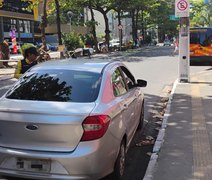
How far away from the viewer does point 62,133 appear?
4.59 metres

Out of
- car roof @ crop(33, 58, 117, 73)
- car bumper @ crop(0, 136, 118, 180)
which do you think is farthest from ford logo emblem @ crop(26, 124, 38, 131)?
car roof @ crop(33, 58, 117, 73)

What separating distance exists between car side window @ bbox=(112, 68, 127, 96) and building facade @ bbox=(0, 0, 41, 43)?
6353cm

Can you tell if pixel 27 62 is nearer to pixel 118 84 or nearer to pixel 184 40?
pixel 118 84

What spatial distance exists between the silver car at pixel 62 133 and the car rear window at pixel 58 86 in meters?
0.01

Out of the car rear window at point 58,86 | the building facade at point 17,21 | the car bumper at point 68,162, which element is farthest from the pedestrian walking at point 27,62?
the building facade at point 17,21

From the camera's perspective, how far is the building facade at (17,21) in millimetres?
72062

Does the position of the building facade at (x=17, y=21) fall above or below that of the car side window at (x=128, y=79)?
above

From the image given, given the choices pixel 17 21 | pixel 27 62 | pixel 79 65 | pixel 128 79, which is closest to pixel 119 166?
pixel 79 65

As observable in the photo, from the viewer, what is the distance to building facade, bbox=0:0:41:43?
72062 mm

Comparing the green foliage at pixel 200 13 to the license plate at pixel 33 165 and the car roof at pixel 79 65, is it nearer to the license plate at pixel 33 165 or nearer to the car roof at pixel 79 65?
the car roof at pixel 79 65

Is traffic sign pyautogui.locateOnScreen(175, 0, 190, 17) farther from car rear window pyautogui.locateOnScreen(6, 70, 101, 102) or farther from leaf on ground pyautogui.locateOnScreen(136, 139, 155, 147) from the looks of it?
car rear window pyautogui.locateOnScreen(6, 70, 101, 102)

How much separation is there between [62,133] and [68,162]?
1.02 ft

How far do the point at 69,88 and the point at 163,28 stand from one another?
107728 millimetres

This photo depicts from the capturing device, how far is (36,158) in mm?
4590
